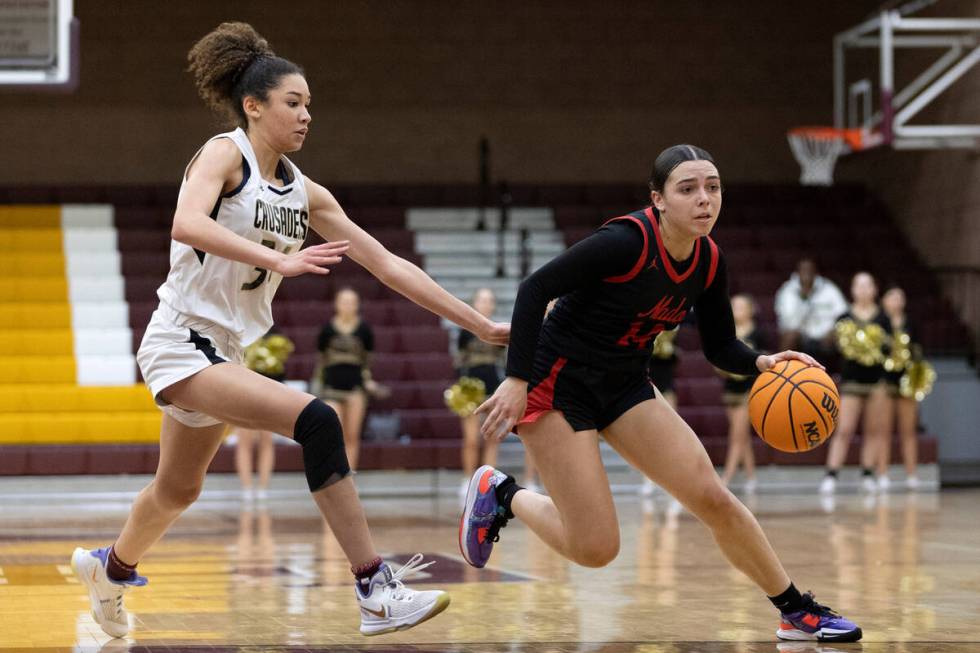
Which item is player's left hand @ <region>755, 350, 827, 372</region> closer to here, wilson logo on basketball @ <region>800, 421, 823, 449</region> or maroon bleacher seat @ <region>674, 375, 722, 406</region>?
wilson logo on basketball @ <region>800, 421, 823, 449</region>

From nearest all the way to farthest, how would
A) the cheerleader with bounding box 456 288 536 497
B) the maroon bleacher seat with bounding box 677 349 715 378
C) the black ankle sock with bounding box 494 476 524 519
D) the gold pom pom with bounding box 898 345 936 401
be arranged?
the black ankle sock with bounding box 494 476 524 519, the cheerleader with bounding box 456 288 536 497, the gold pom pom with bounding box 898 345 936 401, the maroon bleacher seat with bounding box 677 349 715 378

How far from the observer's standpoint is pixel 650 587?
6.62 meters

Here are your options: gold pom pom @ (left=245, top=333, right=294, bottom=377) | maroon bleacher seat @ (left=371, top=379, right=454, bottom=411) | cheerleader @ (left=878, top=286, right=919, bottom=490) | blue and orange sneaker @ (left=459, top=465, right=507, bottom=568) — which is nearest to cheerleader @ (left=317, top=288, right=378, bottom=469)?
gold pom pom @ (left=245, top=333, right=294, bottom=377)

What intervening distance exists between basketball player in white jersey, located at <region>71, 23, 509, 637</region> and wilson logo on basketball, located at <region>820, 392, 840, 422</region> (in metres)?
1.10

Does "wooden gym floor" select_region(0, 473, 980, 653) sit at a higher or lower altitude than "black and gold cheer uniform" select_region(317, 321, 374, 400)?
lower

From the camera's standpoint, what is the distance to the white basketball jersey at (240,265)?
15.0ft

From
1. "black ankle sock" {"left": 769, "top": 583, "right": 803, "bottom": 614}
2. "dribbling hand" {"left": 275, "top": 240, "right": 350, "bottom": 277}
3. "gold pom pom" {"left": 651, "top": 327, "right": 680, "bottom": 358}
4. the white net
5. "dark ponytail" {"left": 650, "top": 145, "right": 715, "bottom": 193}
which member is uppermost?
the white net

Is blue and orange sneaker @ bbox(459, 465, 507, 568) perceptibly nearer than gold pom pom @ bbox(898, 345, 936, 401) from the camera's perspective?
Yes

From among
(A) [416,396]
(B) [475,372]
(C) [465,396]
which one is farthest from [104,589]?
(A) [416,396]

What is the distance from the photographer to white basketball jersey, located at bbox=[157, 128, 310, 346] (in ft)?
15.0

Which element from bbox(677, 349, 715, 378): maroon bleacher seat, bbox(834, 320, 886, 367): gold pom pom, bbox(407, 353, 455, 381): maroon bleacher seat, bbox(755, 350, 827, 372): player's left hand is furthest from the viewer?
bbox(677, 349, 715, 378): maroon bleacher seat

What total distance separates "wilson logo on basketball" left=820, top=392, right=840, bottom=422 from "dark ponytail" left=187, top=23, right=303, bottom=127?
2.07 meters

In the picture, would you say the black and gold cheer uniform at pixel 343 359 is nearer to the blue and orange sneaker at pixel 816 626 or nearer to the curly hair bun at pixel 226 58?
the curly hair bun at pixel 226 58

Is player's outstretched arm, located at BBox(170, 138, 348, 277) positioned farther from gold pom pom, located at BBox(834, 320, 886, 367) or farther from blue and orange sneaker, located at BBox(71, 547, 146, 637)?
gold pom pom, located at BBox(834, 320, 886, 367)
